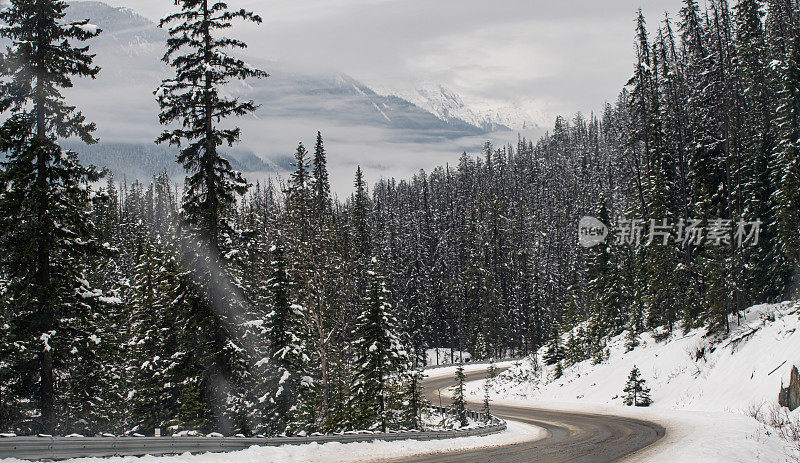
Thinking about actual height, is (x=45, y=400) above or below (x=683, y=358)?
above

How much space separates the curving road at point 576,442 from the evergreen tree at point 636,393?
12.1 feet

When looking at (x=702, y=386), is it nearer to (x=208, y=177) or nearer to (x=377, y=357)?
(x=377, y=357)

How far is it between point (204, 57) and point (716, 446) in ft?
63.5

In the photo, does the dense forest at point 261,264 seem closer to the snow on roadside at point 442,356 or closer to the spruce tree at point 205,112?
the spruce tree at point 205,112

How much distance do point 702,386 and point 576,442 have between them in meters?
13.2

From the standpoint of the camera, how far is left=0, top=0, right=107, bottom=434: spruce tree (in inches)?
628

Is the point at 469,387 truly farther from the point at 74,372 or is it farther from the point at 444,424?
the point at 74,372

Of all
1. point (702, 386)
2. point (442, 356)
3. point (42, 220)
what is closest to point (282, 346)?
point (42, 220)

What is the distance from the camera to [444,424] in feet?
95.5

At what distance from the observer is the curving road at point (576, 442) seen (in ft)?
44.0

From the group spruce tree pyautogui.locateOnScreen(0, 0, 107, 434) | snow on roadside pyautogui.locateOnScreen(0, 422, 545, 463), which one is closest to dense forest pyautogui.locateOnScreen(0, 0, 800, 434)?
spruce tree pyautogui.locateOnScreen(0, 0, 107, 434)

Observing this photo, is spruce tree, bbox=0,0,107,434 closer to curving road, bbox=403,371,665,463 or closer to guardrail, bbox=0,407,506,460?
guardrail, bbox=0,407,506,460

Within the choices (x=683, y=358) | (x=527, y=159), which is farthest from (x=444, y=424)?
(x=527, y=159)

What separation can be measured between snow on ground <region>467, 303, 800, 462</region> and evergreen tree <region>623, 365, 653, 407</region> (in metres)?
0.56
